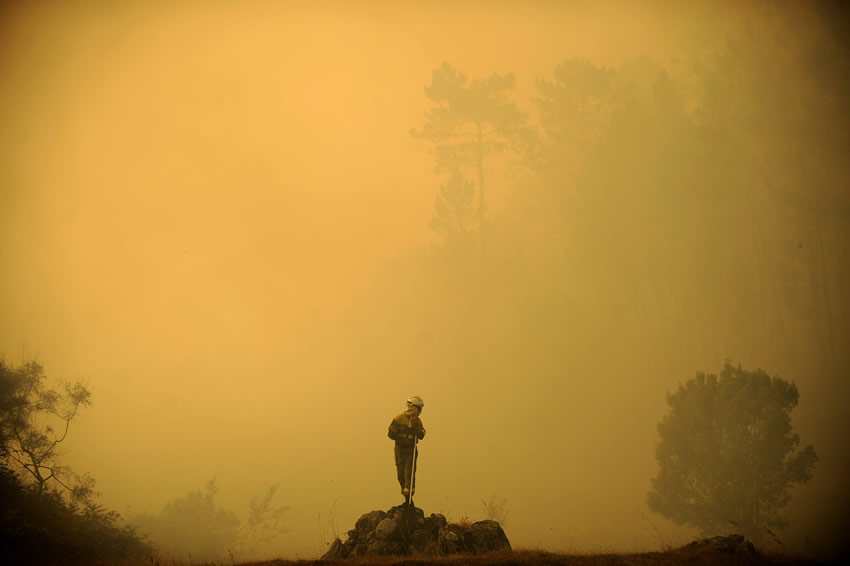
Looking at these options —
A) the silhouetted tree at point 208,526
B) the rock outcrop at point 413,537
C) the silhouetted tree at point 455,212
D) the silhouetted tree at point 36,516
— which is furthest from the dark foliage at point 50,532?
the silhouetted tree at point 455,212

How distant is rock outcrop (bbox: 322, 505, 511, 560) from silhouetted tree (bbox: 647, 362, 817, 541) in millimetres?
24226

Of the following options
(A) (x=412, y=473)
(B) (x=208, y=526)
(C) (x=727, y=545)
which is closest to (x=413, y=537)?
(A) (x=412, y=473)

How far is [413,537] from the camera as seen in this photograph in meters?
12.4

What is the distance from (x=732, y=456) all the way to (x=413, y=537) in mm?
26518

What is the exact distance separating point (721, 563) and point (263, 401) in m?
53.7

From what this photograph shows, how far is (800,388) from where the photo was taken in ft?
155

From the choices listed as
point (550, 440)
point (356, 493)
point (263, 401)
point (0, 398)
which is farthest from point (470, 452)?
point (0, 398)

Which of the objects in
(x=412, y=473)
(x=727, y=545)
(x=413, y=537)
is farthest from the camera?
(x=412, y=473)

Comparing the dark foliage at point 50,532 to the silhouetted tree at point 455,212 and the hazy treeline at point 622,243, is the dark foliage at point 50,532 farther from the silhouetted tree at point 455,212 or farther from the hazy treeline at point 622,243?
the silhouetted tree at point 455,212

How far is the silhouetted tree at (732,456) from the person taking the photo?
2945cm

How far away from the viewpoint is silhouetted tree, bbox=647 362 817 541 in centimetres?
2945

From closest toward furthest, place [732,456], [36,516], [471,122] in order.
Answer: [36,516] → [732,456] → [471,122]

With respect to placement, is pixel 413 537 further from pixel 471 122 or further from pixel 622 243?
pixel 622 243

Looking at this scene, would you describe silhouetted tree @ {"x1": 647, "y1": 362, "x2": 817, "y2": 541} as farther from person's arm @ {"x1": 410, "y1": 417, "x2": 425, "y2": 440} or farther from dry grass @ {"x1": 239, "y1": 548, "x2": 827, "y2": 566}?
person's arm @ {"x1": 410, "y1": 417, "x2": 425, "y2": 440}
